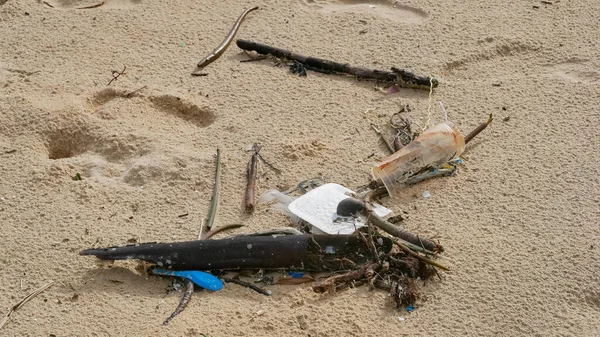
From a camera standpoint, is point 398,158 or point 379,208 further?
point 398,158

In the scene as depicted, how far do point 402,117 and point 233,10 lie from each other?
Result: 1268 mm

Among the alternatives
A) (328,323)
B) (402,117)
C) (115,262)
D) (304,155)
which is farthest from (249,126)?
(328,323)

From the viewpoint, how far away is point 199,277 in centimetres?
279

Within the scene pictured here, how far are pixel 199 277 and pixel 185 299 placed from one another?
11 centimetres

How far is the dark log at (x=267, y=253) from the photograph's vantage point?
2807mm

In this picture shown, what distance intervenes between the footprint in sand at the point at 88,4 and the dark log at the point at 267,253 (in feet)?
6.63

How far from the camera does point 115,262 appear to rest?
289 cm

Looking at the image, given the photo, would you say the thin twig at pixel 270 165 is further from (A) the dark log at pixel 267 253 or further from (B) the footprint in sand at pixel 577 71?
(B) the footprint in sand at pixel 577 71

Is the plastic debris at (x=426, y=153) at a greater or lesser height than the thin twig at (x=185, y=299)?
greater

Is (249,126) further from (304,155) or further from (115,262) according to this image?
(115,262)

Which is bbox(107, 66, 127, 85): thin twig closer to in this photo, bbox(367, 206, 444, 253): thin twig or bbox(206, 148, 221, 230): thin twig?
bbox(206, 148, 221, 230): thin twig

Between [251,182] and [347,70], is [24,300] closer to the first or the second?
[251,182]

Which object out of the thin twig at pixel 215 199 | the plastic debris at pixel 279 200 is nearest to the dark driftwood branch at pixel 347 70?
the thin twig at pixel 215 199

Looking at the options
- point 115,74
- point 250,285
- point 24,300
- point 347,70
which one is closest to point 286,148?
point 347,70
